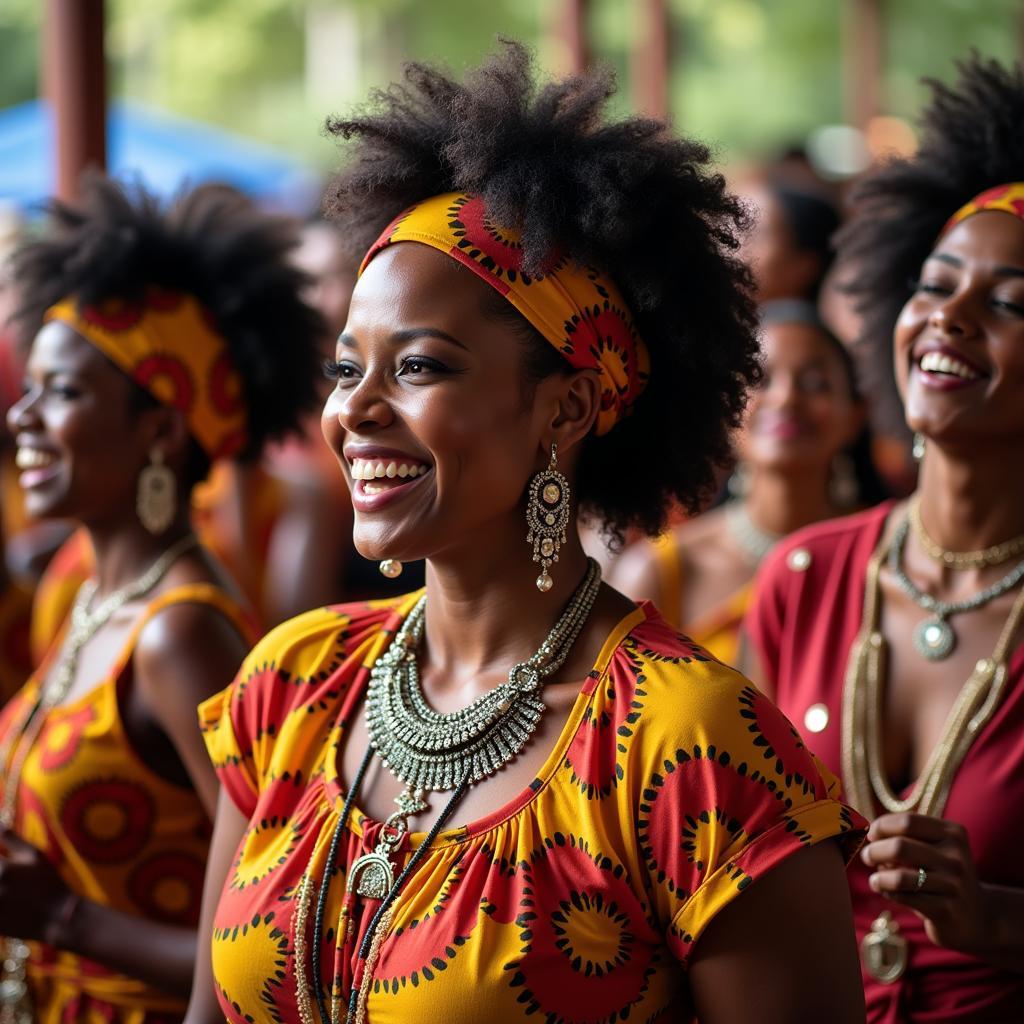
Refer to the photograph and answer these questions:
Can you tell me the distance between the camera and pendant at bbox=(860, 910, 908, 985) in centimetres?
271

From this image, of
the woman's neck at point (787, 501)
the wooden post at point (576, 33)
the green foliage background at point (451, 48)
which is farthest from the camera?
the green foliage background at point (451, 48)

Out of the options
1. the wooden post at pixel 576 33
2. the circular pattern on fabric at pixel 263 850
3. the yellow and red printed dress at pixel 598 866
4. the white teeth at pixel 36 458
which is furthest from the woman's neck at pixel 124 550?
the wooden post at pixel 576 33

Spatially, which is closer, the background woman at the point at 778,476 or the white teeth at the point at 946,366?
the white teeth at the point at 946,366

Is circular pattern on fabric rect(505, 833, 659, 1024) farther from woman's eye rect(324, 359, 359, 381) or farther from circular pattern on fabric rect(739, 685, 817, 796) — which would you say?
woman's eye rect(324, 359, 359, 381)

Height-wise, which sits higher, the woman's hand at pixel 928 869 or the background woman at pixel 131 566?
the background woman at pixel 131 566

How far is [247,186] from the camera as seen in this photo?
1358cm

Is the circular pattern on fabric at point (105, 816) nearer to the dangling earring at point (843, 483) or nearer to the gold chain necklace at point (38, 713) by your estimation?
the gold chain necklace at point (38, 713)

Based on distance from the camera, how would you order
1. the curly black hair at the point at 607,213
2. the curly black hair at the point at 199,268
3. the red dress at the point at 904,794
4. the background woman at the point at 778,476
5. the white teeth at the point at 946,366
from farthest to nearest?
1. the background woman at the point at 778,476
2. the curly black hair at the point at 199,268
3. the white teeth at the point at 946,366
4. the red dress at the point at 904,794
5. the curly black hair at the point at 607,213

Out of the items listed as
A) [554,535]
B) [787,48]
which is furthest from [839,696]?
[787,48]

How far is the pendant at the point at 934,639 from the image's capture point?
2914 mm

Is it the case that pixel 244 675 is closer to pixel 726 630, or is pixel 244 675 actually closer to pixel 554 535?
pixel 554 535

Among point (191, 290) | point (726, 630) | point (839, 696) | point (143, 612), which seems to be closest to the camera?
point (839, 696)

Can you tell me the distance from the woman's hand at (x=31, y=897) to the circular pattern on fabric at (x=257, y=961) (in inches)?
31.3

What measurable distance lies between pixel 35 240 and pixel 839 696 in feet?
7.05
